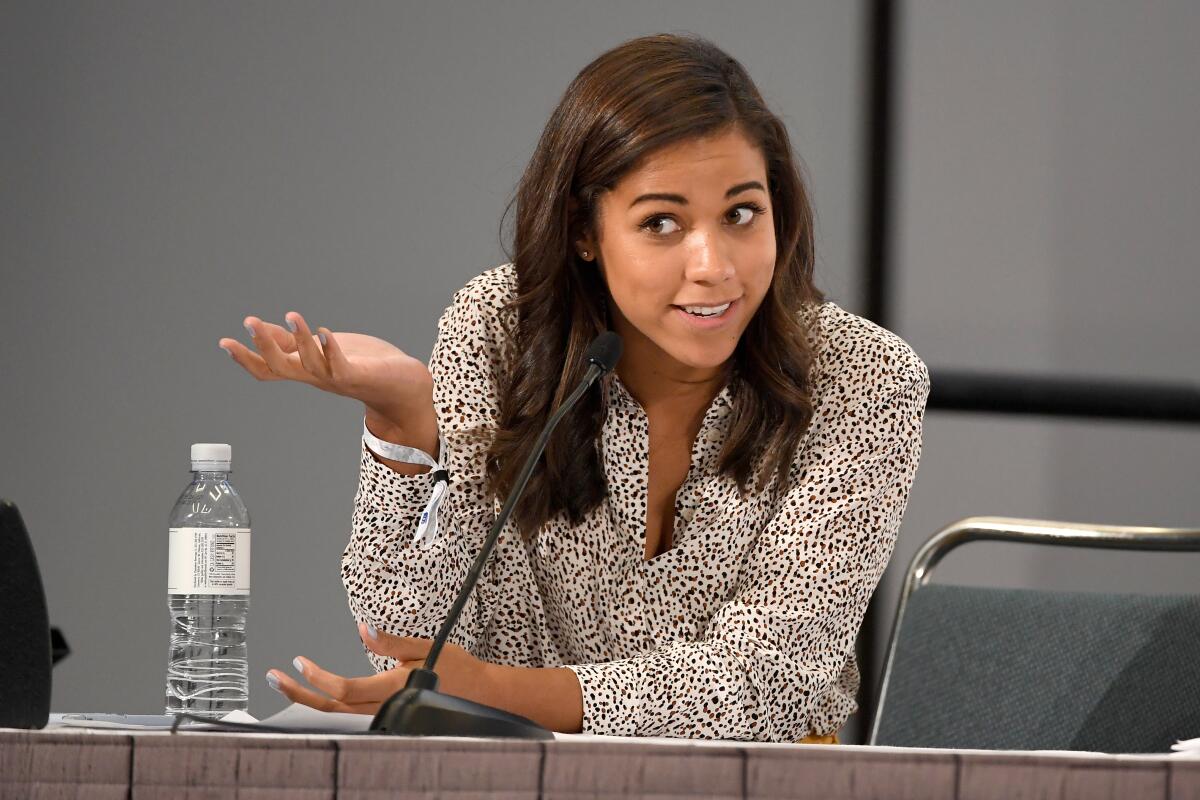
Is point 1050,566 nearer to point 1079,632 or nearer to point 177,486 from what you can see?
point 1079,632

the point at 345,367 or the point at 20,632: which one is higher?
the point at 345,367

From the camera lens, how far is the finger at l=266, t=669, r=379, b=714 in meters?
1.14

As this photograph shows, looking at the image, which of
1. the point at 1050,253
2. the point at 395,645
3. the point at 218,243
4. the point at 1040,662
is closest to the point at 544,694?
the point at 395,645

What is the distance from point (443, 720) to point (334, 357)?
→ 0.38m

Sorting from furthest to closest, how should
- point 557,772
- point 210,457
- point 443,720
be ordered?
1. point 210,457
2. point 443,720
3. point 557,772

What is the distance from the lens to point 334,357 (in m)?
1.09

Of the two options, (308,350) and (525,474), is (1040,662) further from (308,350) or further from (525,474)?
(308,350)

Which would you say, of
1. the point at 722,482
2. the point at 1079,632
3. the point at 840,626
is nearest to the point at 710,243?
the point at 722,482

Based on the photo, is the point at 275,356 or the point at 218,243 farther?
the point at 218,243

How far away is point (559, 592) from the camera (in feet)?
5.21

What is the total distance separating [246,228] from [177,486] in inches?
21.6

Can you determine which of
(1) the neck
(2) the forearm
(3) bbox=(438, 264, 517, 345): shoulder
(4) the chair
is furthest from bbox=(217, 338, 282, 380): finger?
(4) the chair

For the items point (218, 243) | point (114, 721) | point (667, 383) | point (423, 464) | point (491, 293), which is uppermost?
point (218, 243)

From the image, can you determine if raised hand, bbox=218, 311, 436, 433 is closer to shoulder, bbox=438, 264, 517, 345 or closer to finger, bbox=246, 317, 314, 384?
finger, bbox=246, 317, 314, 384
